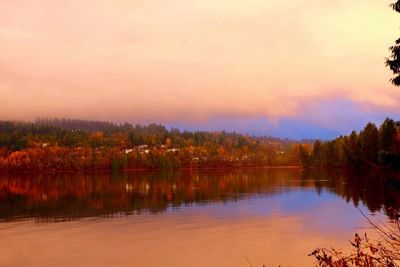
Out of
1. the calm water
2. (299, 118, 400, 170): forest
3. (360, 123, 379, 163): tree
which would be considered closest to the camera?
the calm water

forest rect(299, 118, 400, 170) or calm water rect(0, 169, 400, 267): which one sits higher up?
forest rect(299, 118, 400, 170)

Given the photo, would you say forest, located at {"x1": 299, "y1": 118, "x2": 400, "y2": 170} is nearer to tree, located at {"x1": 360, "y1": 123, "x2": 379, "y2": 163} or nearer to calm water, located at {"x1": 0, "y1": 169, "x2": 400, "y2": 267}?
tree, located at {"x1": 360, "y1": 123, "x2": 379, "y2": 163}

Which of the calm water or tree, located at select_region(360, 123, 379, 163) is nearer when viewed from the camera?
the calm water

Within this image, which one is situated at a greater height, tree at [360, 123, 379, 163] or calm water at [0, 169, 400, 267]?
tree at [360, 123, 379, 163]

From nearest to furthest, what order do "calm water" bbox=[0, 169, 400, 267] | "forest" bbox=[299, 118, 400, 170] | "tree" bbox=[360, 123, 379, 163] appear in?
"calm water" bbox=[0, 169, 400, 267] < "forest" bbox=[299, 118, 400, 170] < "tree" bbox=[360, 123, 379, 163]

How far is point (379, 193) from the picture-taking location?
63906 millimetres

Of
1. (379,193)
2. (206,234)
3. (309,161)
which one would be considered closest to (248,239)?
(206,234)

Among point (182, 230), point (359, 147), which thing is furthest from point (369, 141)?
point (182, 230)

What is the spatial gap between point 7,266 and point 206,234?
49.3 feet

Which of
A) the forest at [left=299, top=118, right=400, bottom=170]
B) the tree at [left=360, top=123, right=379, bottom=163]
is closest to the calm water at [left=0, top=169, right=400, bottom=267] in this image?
the forest at [left=299, top=118, right=400, bottom=170]

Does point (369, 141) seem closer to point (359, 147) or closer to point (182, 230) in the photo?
point (359, 147)

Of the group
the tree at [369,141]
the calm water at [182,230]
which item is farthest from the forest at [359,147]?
the calm water at [182,230]

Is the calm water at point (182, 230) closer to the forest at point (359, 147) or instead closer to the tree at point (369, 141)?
the forest at point (359, 147)

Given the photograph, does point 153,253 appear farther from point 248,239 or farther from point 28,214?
point 28,214
